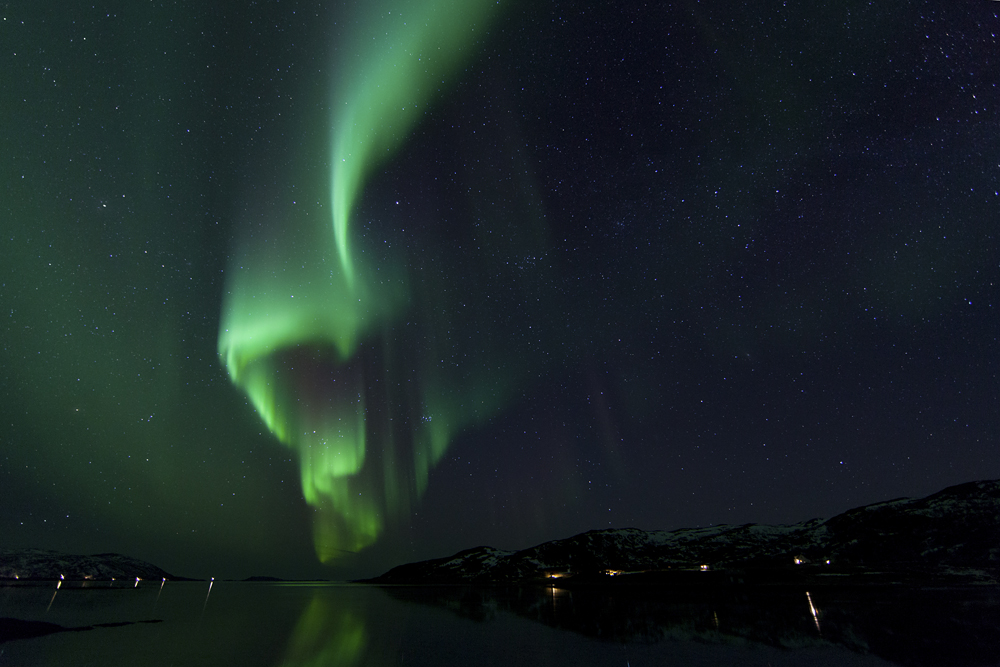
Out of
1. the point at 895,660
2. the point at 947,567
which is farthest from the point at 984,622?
the point at 947,567

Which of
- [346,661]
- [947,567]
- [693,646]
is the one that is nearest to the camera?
[346,661]

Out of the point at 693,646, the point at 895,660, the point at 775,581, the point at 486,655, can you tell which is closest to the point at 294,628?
the point at 486,655

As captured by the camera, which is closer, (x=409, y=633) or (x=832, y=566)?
(x=409, y=633)

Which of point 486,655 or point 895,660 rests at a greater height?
point 486,655

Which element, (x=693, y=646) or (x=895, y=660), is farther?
(x=693, y=646)

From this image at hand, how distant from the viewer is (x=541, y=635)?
40625mm

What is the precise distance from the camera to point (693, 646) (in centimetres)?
3362

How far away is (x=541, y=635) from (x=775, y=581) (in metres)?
150

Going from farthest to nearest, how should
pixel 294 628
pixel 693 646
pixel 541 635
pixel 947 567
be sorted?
pixel 947 567, pixel 294 628, pixel 541 635, pixel 693 646

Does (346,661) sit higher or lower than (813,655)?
higher

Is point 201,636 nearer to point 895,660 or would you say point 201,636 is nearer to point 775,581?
point 895,660

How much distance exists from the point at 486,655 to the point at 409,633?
16584mm

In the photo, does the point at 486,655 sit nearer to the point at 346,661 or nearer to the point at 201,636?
the point at 346,661

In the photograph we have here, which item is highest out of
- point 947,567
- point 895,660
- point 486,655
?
point 486,655
